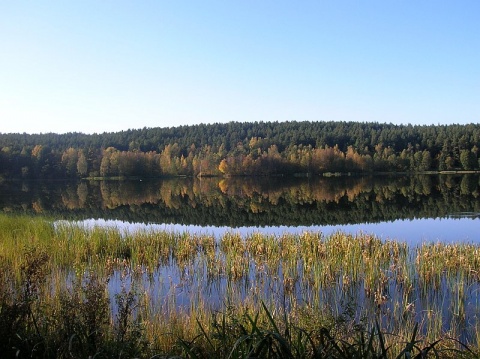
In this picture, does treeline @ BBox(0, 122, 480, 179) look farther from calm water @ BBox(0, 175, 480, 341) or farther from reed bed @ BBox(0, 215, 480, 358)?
reed bed @ BBox(0, 215, 480, 358)

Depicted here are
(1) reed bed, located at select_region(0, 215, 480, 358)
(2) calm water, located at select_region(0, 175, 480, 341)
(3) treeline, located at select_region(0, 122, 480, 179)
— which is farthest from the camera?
(3) treeline, located at select_region(0, 122, 480, 179)

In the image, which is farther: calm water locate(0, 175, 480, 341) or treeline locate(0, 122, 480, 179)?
treeline locate(0, 122, 480, 179)

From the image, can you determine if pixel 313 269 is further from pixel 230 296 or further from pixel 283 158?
pixel 283 158

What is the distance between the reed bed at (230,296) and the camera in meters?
4.91

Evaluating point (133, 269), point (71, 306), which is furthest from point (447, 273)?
point (71, 306)

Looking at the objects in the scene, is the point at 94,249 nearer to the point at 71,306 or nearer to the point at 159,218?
the point at 71,306

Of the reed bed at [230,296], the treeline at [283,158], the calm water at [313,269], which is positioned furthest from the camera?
the treeline at [283,158]

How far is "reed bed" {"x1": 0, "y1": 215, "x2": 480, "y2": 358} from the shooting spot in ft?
16.1

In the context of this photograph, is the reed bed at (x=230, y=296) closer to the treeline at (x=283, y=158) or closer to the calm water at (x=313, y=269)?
the calm water at (x=313, y=269)

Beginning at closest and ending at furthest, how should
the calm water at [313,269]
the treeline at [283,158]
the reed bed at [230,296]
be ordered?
the reed bed at [230,296]
the calm water at [313,269]
the treeline at [283,158]

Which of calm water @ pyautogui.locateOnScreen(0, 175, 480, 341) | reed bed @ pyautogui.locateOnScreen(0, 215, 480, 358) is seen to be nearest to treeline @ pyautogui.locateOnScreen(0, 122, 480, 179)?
calm water @ pyautogui.locateOnScreen(0, 175, 480, 341)

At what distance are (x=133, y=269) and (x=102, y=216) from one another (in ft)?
65.5

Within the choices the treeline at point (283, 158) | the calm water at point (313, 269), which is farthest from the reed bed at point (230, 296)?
the treeline at point (283, 158)

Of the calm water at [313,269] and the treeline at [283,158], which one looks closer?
the calm water at [313,269]
